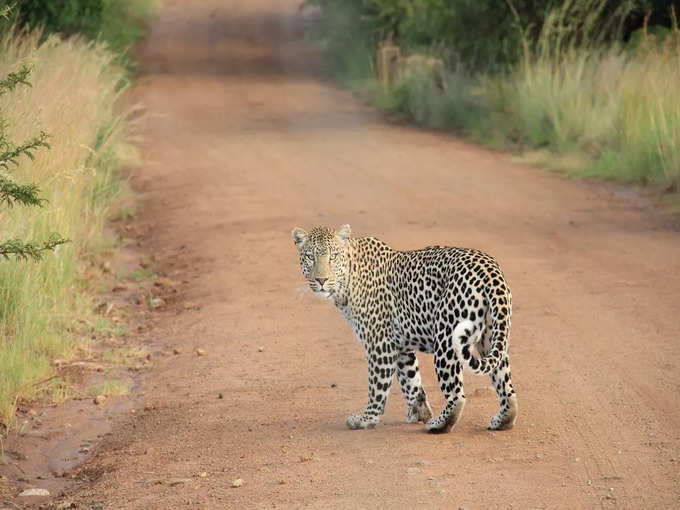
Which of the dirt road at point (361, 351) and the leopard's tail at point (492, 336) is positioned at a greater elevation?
the leopard's tail at point (492, 336)

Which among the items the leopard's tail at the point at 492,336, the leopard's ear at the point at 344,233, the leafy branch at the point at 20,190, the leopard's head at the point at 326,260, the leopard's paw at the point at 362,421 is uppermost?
the leafy branch at the point at 20,190

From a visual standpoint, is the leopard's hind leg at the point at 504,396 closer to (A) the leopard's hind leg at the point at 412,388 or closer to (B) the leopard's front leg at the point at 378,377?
(A) the leopard's hind leg at the point at 412,388

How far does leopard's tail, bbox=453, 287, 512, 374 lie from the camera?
641 cm

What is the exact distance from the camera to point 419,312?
6.99m

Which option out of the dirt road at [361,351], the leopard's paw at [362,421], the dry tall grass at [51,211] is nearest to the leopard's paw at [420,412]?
the dirt road at [361,351]

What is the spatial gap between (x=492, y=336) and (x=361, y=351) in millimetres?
2843

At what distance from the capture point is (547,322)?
9656mm

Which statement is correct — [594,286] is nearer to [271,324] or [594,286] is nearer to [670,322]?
[670,322]

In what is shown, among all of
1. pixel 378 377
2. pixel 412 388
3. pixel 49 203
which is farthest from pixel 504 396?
pixel 49 203

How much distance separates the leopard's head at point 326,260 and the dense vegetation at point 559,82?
875 cm

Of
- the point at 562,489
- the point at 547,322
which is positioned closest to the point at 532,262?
the point at 547,322

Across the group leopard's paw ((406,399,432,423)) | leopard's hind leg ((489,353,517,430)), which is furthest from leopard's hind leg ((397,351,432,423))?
leopard's hind leg ((489,353,517,430))

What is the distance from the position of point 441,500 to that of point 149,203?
1083cm

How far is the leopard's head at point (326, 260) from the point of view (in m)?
7.20
